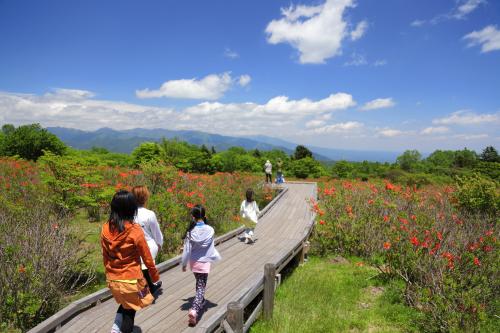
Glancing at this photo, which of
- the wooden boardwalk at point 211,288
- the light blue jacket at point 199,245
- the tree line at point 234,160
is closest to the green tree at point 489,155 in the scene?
the tree line at point 234,160

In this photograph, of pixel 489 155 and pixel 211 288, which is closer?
pixel 211 288

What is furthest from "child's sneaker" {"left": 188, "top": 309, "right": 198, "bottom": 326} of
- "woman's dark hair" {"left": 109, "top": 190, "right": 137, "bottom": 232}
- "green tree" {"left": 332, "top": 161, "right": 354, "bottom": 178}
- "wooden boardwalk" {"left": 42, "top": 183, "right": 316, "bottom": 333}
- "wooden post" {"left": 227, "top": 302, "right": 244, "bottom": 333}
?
"green tree" {"left": 332, "top": 161, "right": 354, "bottom": 178}

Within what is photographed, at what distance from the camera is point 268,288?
19.2 ft

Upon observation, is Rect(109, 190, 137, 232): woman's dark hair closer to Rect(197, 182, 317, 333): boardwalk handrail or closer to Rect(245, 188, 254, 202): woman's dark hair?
Rect(197, 182, 317, 333): boardwalk handrail

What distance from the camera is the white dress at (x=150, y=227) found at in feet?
16.7

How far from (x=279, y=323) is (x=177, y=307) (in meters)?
1.98

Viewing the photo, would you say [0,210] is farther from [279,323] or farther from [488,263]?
[488,263]

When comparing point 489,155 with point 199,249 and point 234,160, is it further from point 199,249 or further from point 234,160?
point 199,249

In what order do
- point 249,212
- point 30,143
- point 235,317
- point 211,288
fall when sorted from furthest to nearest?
point 30,143 → point 249,212 → point 211,288 → point 235,317

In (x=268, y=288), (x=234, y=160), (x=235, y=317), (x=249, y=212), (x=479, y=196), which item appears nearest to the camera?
(x=235, y=317)

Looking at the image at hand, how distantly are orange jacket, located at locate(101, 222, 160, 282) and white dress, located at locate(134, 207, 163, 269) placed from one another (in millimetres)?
1409

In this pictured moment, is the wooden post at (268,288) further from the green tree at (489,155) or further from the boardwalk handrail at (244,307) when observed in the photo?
the green tree at (489,155)

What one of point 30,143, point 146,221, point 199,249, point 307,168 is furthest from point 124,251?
point 307,168

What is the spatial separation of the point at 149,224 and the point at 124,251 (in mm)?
1556
